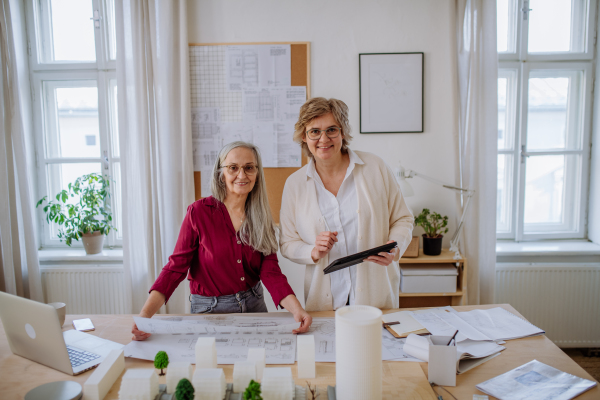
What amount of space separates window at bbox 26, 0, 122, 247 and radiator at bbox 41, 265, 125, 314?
0.34 meters

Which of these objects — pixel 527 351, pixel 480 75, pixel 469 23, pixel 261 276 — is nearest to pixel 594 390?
pixel 527 351

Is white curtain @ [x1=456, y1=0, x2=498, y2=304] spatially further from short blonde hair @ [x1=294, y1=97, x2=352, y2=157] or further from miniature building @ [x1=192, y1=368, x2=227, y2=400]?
miniature building @ [x1=192, y1=368, x2=227, y2=400]

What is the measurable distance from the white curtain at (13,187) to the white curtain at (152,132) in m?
0.75

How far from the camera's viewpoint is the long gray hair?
1.70 meters

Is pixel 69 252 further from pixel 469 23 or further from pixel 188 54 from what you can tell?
pixel 469 23

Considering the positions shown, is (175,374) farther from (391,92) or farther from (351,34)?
(351,34)

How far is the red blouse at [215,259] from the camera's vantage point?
168 cm

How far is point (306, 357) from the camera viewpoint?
1192 millimetres

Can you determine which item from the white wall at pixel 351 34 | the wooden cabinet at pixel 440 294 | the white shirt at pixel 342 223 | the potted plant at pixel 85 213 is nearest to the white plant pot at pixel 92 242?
the potted plant at pixel 85 213

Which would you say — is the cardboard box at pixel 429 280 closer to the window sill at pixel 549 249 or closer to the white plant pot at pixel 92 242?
the window sill at pixel 549 249

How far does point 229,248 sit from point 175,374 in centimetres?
66

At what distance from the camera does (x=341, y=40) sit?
117 inches

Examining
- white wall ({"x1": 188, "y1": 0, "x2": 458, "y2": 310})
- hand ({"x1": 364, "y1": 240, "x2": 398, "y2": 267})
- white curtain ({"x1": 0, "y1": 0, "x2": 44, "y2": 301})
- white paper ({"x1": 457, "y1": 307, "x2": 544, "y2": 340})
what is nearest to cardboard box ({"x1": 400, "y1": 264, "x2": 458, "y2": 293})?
white wall ({"x1": 188, "y1": 0, "x2": 458, "y2": 310})

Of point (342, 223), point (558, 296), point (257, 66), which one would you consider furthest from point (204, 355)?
point (558, 296)
